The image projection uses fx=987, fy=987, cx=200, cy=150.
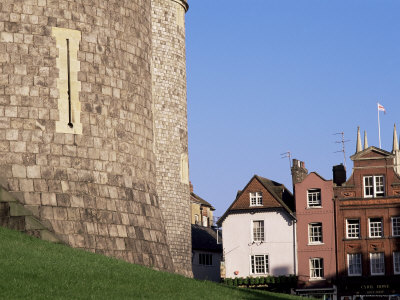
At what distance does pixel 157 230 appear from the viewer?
111 feet

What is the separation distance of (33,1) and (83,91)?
10.5 feet

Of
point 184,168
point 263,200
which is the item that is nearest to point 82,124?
point 184,168

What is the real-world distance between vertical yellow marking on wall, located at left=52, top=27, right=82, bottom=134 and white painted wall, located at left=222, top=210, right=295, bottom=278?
141 ft

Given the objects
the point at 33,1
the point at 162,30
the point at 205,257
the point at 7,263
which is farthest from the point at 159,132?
the point at 205,257

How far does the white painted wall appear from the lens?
236ft

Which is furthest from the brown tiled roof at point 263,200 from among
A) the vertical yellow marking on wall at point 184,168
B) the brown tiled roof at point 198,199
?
the vertical yellow marking on wall at point 184,168

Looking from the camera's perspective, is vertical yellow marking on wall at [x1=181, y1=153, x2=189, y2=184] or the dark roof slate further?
the dark roof slate

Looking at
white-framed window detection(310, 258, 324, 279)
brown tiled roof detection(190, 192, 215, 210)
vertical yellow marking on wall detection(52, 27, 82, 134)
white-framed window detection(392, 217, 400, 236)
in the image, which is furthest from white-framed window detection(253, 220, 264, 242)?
vertical yellow marking on wall detection(52, 27, 82, 134)

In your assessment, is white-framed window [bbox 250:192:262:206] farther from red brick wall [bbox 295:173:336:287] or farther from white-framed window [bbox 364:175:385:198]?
white-framed window [bbox 364:175:385:198]

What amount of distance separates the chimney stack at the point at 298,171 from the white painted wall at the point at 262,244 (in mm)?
4186

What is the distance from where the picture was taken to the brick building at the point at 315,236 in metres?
70.5

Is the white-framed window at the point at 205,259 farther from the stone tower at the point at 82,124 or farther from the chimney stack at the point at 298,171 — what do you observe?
the stone tower at the point at 82,124

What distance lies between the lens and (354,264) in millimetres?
70250

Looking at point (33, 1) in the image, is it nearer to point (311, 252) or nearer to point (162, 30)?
point (162, 30)
